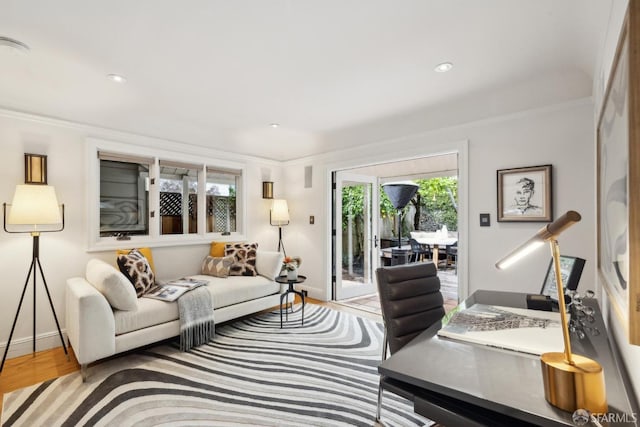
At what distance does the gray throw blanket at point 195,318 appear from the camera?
9.83ft

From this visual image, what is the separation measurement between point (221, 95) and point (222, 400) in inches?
102

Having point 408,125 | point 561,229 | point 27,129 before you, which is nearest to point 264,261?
point 408,125

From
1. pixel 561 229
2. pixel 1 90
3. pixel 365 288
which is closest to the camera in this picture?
pixel 561 229

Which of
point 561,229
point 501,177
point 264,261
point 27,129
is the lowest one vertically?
point 264,261

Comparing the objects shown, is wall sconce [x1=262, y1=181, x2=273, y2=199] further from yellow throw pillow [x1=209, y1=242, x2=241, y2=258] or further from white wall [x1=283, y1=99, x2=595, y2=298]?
white wall [x1=283, y1=99, x2=595, y2=298]

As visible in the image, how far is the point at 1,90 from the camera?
272cm

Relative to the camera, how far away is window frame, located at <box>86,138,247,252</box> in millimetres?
3336

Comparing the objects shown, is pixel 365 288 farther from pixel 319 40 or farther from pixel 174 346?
pixel 319 40

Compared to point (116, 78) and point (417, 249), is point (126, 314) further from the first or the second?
point (417, 249)

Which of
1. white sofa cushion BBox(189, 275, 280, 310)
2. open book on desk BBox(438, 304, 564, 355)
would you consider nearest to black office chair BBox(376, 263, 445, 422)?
open book on desk BBox(438, 304, 564, 355)

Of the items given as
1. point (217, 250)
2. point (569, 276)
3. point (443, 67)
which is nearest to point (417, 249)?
point (217, 250)

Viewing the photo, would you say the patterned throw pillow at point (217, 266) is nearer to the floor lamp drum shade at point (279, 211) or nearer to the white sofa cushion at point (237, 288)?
the white sofa cushion at point (237, 288)

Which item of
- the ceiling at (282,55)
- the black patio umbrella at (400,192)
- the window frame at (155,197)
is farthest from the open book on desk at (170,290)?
the black patio umbrella at (400,192)

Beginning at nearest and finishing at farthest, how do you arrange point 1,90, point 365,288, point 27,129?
point 1,90 → point 27,129 → point 365,288
